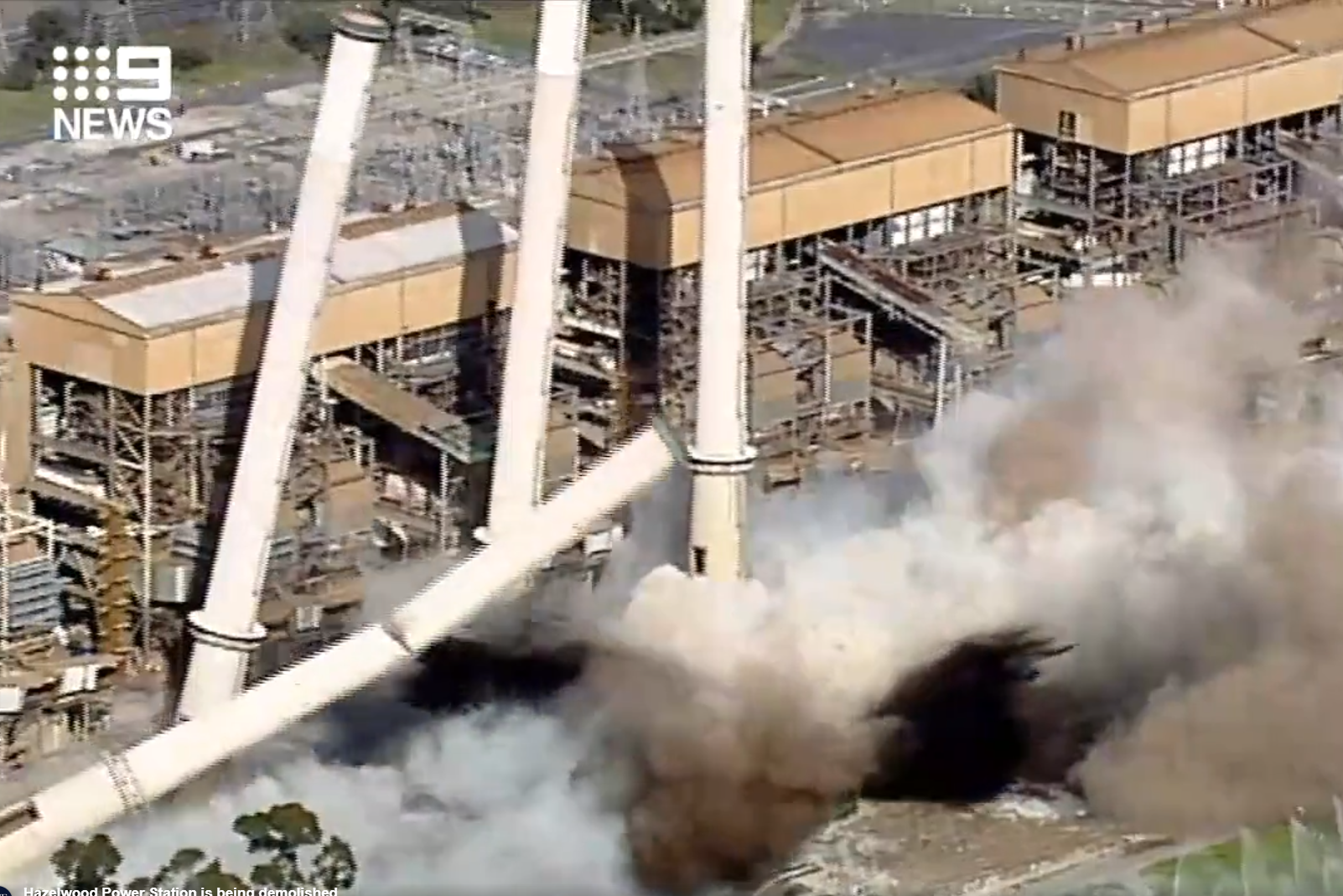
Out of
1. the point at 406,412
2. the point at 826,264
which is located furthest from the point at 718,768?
the point at 826,264

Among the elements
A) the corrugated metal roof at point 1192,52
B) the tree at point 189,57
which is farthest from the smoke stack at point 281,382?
the tree at point 189,57

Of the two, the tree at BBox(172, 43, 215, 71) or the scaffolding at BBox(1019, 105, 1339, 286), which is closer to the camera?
the scaffolding at BBox(1019, 105, 1339, 286)

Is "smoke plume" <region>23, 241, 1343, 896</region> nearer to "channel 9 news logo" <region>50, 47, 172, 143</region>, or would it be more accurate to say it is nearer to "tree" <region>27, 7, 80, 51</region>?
"channel 9 news logo" <region>50, 47, 172, 143</region>

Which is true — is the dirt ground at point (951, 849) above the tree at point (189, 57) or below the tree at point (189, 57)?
below

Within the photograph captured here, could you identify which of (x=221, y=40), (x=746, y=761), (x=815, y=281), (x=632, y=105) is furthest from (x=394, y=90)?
(x=746, y=761)

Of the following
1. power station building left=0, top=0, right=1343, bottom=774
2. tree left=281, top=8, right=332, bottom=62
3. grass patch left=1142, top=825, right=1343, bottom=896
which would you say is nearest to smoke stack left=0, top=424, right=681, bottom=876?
power station building left=0, top=0, right=1343, bottom=774

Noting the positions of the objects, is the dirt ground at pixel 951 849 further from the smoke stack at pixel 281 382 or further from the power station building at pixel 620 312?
the power station building at pixel 620 312
